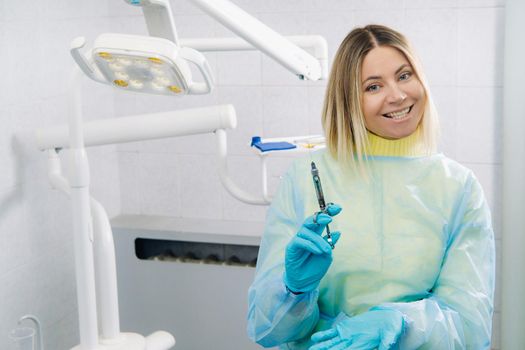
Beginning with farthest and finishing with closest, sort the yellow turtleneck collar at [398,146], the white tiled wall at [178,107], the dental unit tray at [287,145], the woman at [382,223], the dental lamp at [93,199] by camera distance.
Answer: the white tiled wall at [178,107]
the dental unit tray at [287,145]
the dental lamp at [93,199]
the yellow turtleneck collar at [398,146]
the woman at [382,223]

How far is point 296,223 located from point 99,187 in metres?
1.55

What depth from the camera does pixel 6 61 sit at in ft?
8.52

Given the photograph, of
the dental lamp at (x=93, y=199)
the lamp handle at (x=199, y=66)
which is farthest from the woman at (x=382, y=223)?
the dental lamp at (x=93, y=199)

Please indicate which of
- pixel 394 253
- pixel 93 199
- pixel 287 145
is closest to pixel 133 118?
pixel 93 199

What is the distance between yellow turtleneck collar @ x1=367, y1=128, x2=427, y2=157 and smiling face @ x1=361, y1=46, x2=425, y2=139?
23 mm

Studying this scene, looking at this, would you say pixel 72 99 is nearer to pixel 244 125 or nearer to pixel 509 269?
pixel 244 125

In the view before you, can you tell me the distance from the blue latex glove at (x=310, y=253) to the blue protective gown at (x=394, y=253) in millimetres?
76

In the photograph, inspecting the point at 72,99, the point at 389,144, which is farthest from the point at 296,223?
the point at 72,99

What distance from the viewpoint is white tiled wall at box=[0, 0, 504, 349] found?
2676 millimetres

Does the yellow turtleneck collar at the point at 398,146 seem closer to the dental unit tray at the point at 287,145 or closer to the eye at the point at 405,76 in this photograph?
the eye at the point at 405,76

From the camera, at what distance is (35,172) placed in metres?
2.74

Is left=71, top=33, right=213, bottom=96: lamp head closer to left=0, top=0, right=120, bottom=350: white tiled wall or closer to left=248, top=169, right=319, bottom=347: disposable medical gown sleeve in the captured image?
left=248, top=169, right=319, bottom=347: disposable medical gown sleeve

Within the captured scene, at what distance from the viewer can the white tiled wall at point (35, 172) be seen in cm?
262

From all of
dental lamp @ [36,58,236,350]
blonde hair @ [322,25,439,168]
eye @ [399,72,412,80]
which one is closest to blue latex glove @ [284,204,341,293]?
blonde hair @ [322,25,439,168]
